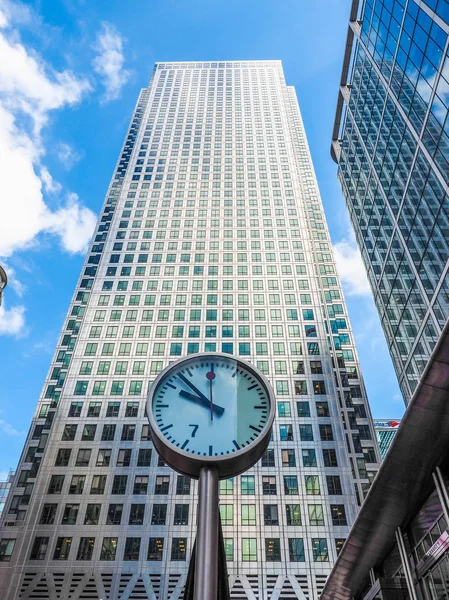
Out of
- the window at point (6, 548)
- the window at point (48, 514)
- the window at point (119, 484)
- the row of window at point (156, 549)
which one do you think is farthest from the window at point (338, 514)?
the window at point (6, 548)

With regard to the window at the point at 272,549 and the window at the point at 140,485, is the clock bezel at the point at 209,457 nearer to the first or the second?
the window at the point at 272,549

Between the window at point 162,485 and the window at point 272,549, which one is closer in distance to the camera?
the window at point 272,549

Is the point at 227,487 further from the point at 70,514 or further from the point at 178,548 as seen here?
the point at 70,514

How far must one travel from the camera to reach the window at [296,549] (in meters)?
37.3

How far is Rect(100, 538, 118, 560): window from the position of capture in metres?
38.0

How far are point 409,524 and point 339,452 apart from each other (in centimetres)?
3165

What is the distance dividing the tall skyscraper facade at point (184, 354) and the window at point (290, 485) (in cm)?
9

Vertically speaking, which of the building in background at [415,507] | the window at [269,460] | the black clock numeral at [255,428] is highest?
the window at [269,460]

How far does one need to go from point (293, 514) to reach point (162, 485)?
11718mm

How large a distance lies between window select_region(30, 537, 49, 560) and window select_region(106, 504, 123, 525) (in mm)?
5203

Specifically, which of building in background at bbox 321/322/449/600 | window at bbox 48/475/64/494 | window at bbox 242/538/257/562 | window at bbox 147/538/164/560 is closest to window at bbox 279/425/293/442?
window at bbox 242/538/257/562

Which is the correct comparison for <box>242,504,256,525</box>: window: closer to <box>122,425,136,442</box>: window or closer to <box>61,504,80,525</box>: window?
<box>122,425,136,442</box>: window

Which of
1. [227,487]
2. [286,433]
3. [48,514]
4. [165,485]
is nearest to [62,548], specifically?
[48,514]

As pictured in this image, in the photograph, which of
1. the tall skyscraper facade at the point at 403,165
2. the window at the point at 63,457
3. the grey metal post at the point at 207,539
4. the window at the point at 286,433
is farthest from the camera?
the window at the point at 286,433
